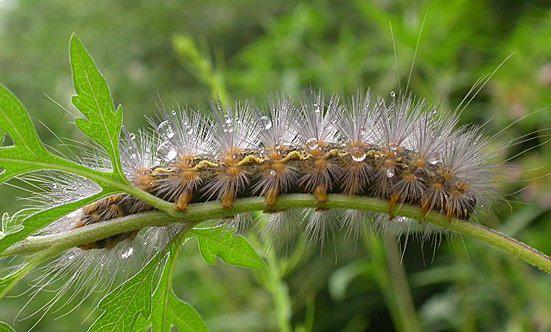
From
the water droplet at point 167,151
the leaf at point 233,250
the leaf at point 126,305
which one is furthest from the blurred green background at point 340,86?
the leaf at point 126,305

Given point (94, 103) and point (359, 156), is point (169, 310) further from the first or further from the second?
point (359, 156)

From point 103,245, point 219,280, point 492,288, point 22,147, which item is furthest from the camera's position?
point 219,280

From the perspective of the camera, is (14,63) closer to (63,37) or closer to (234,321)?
(63,37)

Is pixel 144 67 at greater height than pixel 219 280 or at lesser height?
greater

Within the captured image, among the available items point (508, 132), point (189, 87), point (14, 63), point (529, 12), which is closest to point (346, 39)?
point (508, 132)

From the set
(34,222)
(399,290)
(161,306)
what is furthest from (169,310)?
(399,290)

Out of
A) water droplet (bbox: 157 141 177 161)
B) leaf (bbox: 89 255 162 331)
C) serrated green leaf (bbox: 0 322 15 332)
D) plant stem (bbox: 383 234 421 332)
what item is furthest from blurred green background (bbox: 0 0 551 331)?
serrated green leaf (bbox: 0 322 15 332)
